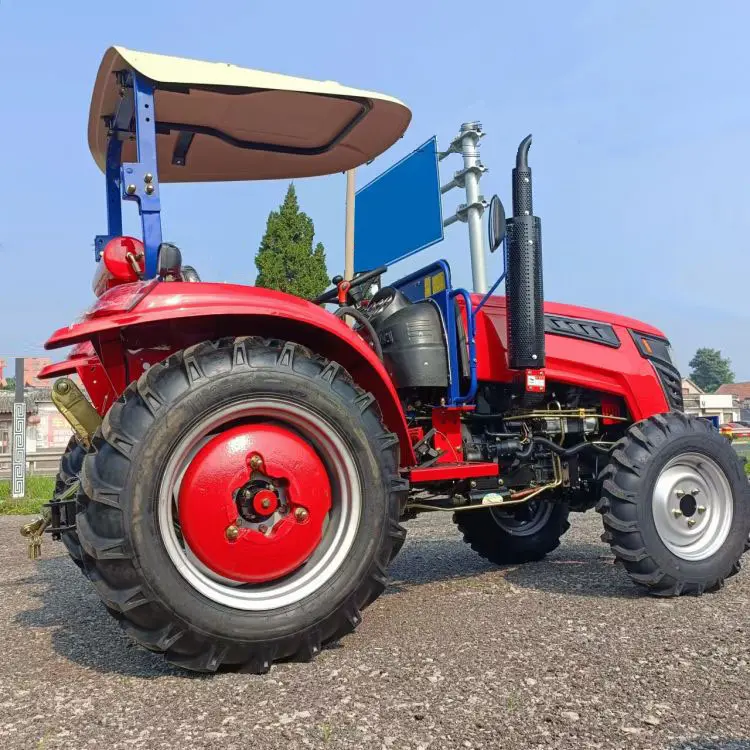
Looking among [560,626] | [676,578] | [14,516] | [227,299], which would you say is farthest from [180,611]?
[14,516]

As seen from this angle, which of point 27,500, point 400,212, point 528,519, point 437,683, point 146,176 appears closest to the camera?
point 437,683

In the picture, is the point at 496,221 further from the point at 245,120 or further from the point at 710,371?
the point at 710,371

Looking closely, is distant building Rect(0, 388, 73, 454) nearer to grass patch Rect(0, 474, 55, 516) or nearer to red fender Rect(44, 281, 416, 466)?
grass patch Rect(0, 474, 55, 516)

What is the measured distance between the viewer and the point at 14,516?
9.00 meters

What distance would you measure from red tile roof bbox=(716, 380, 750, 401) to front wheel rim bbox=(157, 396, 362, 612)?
101 m

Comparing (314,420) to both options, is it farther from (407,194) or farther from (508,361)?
(407,194)

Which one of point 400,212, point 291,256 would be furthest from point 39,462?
point 400,212

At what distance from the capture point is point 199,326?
281cm

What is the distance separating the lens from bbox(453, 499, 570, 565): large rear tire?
4.66 meters

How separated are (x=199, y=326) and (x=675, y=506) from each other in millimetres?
2481

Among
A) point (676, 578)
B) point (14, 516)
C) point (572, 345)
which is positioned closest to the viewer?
point (676, 578)

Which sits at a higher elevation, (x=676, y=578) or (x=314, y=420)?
(x=314, y=420)

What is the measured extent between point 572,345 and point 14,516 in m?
7.53

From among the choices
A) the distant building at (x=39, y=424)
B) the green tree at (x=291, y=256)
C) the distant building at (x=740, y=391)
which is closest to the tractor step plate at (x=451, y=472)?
the green tree at (x=291, y=256)
